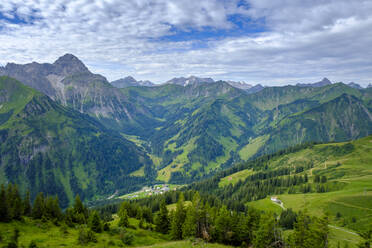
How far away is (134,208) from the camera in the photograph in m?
101

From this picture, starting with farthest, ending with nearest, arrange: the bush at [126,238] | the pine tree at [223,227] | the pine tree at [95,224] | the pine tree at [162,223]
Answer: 1. the pine tree at [162,223]
2. the pine tree at [223,227]
3. the pine tree at [95,224]
4. the bush at [126,238]

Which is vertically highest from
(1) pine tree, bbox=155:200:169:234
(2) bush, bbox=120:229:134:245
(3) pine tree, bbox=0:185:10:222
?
(3) pine tree, bbox=0:185:10:222

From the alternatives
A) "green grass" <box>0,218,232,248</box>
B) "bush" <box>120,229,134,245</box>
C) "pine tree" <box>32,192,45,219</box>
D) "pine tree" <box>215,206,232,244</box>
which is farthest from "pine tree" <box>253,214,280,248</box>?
"pine tree" <box>32,192,45,219</box>

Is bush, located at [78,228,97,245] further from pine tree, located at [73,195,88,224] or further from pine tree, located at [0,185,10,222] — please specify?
pine tree, located at [0,185,10,222]

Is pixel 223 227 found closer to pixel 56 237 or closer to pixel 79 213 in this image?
pixel 56 237

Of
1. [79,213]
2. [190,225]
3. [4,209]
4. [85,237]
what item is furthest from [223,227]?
[4,209]

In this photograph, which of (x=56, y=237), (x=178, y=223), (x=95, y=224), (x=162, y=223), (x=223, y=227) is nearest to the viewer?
(x=56, y=237)

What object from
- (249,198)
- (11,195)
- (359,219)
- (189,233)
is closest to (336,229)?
(359,219)

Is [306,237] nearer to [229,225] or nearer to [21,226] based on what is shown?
[229,225]

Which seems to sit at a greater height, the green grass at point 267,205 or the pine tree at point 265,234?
the pine tree at point 265,234

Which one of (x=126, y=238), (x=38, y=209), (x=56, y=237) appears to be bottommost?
(x=126, y=238)

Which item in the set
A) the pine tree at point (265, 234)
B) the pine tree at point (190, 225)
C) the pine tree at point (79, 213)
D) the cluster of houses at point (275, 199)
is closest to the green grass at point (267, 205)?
the cluster of houses at point (275, 199)

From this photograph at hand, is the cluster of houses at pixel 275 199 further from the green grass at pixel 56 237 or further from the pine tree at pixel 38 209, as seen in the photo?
the pine tree at pixel 38 209

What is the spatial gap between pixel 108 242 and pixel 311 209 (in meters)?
137
